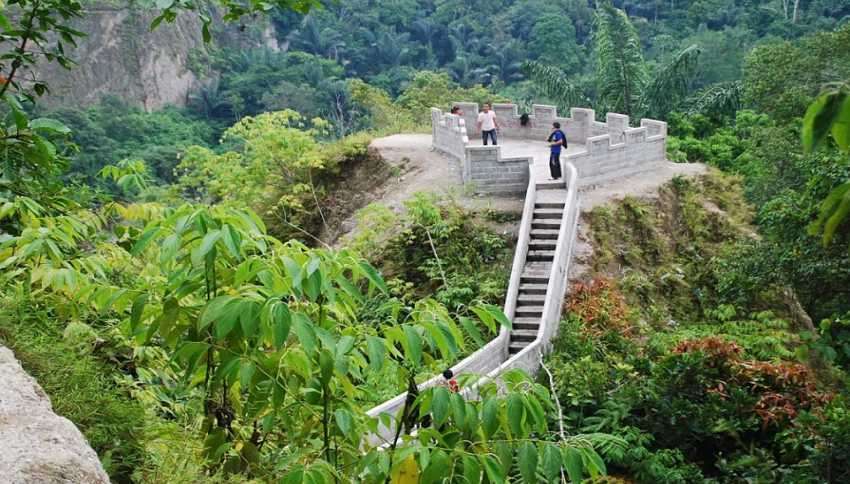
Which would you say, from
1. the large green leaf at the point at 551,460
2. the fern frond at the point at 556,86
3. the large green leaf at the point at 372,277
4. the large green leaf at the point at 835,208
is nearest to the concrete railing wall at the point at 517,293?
the large green leaf at the point at 372,277

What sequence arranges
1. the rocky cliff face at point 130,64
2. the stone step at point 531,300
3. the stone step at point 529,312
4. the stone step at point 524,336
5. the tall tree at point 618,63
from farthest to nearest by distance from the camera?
the rocky cliff face at point 130,64, the tall tree at point 618,63, the stone step at point 531,300, the stone step at point 529,312, the stone step at point 524,336

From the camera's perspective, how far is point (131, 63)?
63.6 meters

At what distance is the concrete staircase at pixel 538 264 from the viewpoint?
43.7 ft

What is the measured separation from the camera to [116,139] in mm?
53219

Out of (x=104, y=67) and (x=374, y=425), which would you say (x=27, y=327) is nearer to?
(x=374, y=425)

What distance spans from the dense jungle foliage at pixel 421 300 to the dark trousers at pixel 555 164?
1.00 meters

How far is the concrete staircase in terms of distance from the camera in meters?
13.3

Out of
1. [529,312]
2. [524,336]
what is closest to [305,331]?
[524,336]

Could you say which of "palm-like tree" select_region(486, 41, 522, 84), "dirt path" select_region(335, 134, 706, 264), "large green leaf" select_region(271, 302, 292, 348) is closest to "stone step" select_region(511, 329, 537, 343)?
"dirt path" select_region(335, 134, 706, 264)

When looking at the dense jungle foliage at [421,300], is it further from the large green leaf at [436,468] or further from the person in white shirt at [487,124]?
the person in white shirt at [487,124]

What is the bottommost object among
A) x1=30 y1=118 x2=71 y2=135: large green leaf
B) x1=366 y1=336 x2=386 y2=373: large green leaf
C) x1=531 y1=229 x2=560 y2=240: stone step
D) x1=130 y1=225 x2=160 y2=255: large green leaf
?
x1=531 y1=229 x2=560 y2=240: stone step

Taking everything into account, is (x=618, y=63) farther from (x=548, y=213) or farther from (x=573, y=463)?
(x=573, y=463)

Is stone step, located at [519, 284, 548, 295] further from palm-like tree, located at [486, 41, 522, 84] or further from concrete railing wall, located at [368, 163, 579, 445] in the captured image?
palm-like tree, located at [486, 41, 522, 84]

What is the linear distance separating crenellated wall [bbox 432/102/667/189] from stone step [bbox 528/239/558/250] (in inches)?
76.1
